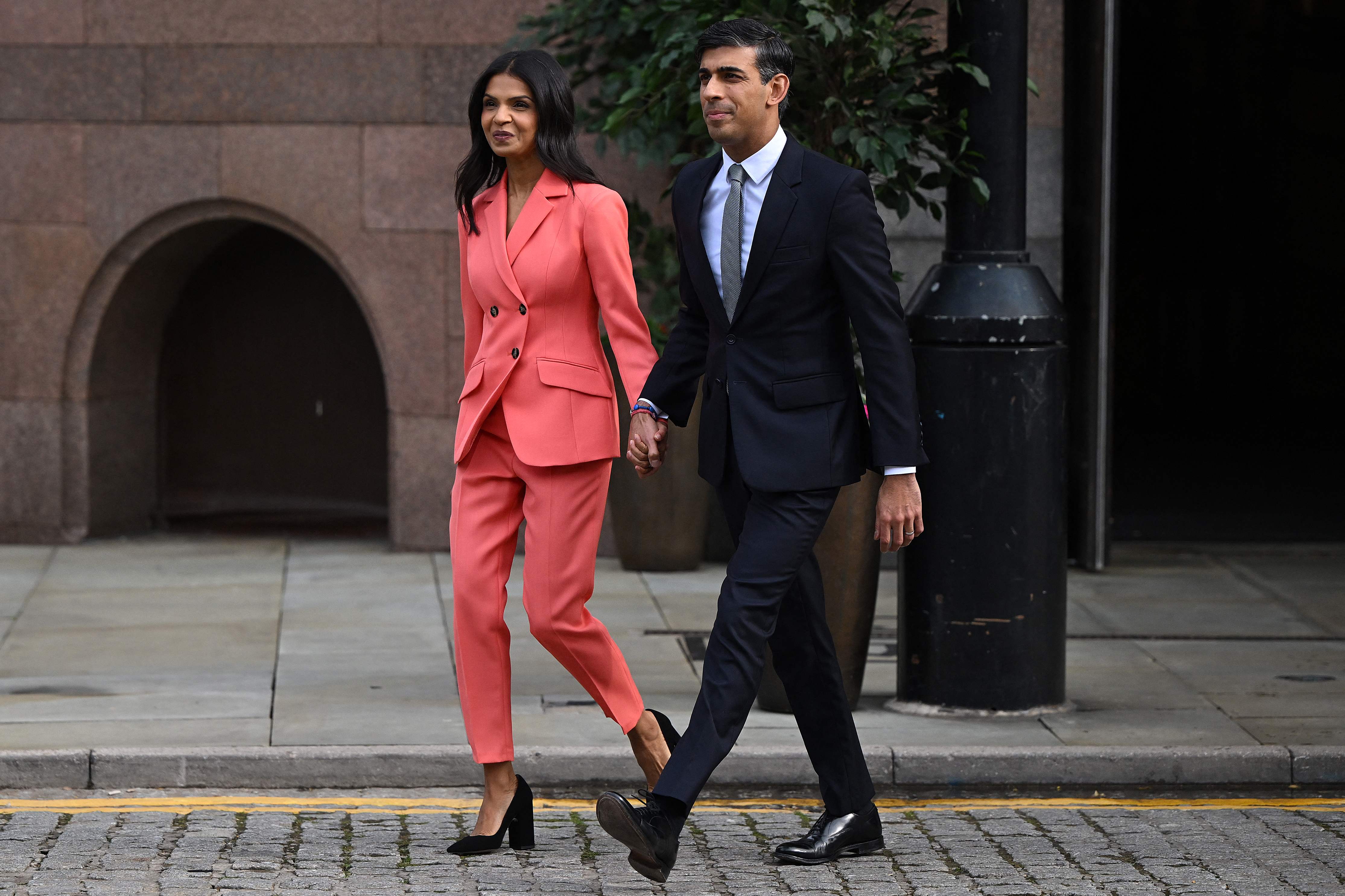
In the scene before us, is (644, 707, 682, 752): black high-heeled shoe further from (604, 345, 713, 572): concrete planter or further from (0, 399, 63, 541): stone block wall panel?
(0, 399, 63, 541): stone block wall panel

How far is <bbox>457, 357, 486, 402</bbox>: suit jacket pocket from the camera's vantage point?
4789 millimetres

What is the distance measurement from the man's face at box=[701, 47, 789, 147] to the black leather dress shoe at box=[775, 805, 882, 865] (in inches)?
69.4

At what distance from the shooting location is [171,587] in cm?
890

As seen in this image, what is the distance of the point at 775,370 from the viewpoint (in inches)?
177

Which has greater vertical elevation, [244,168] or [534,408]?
Answer: [244,168]

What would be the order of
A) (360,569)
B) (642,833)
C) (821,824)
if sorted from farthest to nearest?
(360,569), (821,824), (642,833)

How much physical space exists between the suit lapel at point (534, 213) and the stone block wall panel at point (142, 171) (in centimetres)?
567

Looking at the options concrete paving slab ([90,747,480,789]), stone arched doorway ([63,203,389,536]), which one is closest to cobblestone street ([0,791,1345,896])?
concrete paving slab ([90,747,480,789])

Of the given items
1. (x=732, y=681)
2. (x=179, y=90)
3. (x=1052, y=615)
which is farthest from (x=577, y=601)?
(x=179, y=90)

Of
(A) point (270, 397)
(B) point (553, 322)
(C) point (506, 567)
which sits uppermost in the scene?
(B) point (553, 322)

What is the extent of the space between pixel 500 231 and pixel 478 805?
174 centimetres

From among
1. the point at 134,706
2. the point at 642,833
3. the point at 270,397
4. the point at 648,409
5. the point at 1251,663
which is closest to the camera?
the point at 642,833

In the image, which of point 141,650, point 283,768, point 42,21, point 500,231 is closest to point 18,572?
point 141,650

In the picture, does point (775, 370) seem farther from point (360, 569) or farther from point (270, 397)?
point (270, 397)
